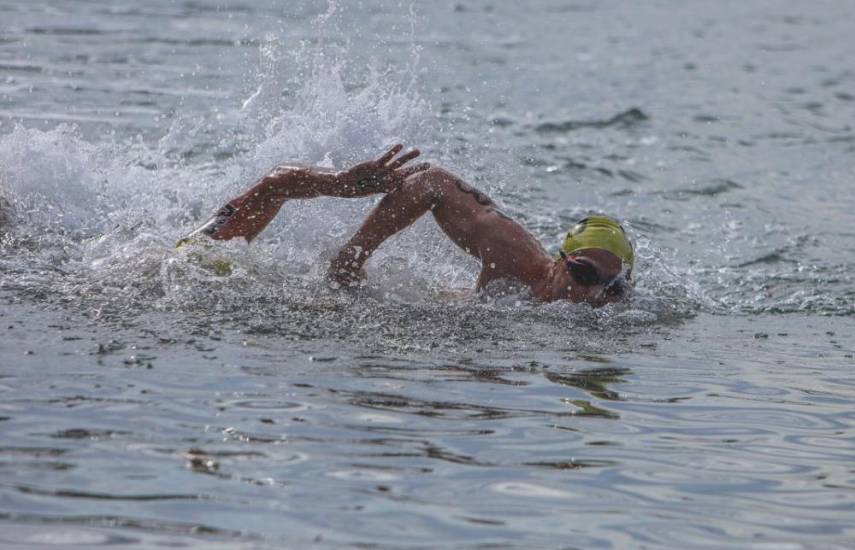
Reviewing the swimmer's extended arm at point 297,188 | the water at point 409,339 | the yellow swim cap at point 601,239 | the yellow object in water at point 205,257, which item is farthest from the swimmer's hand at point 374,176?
the yellow swim cap at point 601,239

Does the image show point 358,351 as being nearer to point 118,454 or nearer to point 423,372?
point 423,372

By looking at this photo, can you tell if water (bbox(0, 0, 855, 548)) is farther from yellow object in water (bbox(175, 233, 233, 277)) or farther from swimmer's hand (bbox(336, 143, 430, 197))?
swimmer's hand (bbox(336, 143, 430, 197))

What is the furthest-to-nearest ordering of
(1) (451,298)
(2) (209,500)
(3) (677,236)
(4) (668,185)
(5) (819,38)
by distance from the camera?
(5) (819,38)
(4) (668,185)
(3) (677,236)
(1) (451,298)
(2) (209,500)

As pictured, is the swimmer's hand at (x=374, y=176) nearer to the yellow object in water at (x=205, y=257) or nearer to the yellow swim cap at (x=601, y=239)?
the yellow object in water at (x=205, y=257)

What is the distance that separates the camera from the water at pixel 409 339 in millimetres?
4766

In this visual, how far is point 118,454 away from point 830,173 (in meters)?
10.7

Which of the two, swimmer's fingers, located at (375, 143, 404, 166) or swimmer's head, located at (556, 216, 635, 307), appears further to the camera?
swimmer's head, located at (556, 216, 635, 307)

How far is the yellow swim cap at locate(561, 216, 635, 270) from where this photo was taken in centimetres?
818

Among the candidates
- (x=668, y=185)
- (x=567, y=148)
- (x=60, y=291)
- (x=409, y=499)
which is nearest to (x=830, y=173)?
(x=668, y=185)

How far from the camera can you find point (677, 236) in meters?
11.6

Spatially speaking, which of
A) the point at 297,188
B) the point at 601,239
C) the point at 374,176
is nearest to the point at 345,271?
the point at 297,188

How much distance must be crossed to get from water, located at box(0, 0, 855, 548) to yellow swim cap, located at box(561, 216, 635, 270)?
15.3 inches

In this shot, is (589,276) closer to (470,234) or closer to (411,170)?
(470,234)

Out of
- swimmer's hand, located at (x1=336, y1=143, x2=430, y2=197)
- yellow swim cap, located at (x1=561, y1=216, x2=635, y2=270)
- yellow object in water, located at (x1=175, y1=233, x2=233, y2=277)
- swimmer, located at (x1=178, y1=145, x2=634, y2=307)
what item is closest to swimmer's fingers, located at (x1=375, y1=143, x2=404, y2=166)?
swimmer's hand, located at (x1=336, y1=143, x2=430, y2=197)
